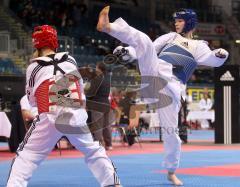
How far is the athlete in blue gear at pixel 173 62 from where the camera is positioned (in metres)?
5.81

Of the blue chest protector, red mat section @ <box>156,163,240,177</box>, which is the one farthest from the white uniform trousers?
red mat section @ <box>156,163,240,177</box>

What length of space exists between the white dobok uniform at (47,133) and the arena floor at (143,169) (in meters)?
1.39

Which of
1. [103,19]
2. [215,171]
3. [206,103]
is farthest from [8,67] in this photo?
[103,19]

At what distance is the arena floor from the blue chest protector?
1.24 meters

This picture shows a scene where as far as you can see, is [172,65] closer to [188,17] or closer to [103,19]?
[188,17]

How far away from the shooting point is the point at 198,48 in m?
6.14

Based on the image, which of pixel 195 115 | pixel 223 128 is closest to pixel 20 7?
pixel 195 115

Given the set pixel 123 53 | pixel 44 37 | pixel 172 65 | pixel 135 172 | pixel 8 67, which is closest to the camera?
pixel 44 37

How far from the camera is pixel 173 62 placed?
6.14 m

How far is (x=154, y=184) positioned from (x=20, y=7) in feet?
58.4

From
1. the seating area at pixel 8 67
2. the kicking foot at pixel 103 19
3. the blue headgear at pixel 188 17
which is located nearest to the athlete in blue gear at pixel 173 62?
the blue headgear at pixel 188 17

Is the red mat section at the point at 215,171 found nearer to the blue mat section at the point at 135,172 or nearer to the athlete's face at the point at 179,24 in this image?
the blue mat section at the point at 135,172

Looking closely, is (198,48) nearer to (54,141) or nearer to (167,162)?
(167,162)

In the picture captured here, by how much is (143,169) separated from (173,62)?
2128mm
